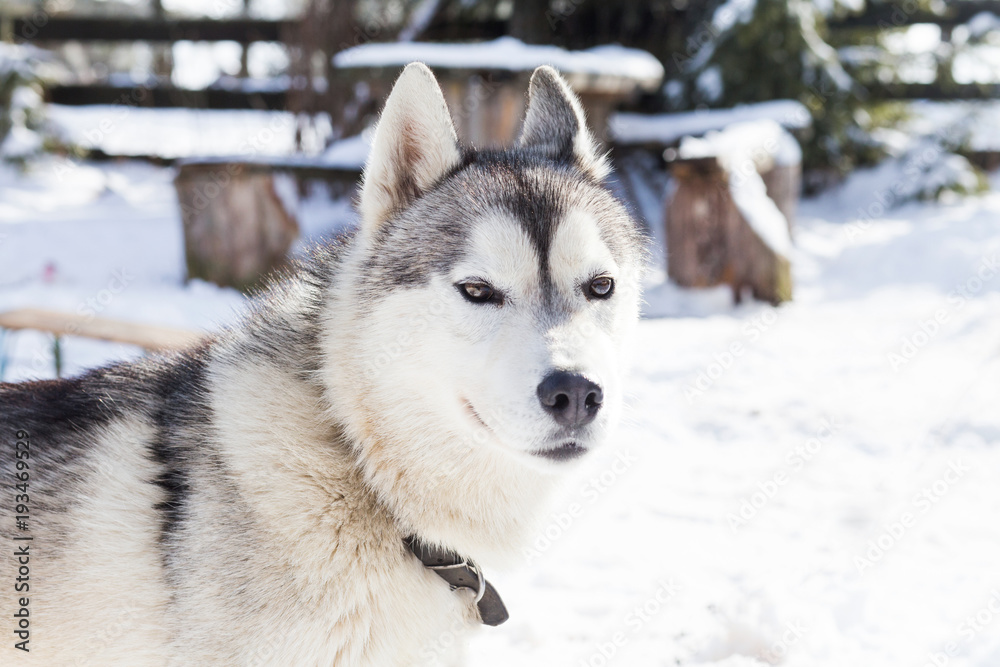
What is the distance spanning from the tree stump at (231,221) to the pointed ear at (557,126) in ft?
14.6

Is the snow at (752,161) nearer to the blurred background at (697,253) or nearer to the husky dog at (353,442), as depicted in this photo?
the blurred background at (697,253)

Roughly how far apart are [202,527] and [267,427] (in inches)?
11.0

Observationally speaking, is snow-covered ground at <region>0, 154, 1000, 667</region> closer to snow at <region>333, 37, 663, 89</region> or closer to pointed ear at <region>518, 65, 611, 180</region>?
pointed ear at <region>518, 65, 611, 180</region>

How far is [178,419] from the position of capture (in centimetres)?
199

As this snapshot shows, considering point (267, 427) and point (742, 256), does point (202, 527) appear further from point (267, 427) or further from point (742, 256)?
point (742, 256)

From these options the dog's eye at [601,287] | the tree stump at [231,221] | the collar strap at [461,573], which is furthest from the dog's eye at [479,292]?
the tree stump at [231,221]

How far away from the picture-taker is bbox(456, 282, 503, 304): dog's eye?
1.97 meters

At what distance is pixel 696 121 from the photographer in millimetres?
9227

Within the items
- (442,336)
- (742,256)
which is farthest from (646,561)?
(742,256)

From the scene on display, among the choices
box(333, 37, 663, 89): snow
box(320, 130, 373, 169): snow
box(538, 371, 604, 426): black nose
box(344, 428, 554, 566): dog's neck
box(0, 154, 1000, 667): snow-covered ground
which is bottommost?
box(0, 154, 1000, 667): snow-covered ground

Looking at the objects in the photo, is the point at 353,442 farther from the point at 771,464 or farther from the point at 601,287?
the point at 771,464

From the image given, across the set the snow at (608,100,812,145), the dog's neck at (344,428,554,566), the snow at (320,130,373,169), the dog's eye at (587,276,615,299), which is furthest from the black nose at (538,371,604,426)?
the snow at (608,100,812,145)

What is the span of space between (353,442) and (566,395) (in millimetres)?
580

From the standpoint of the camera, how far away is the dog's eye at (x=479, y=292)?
1.97 metres
